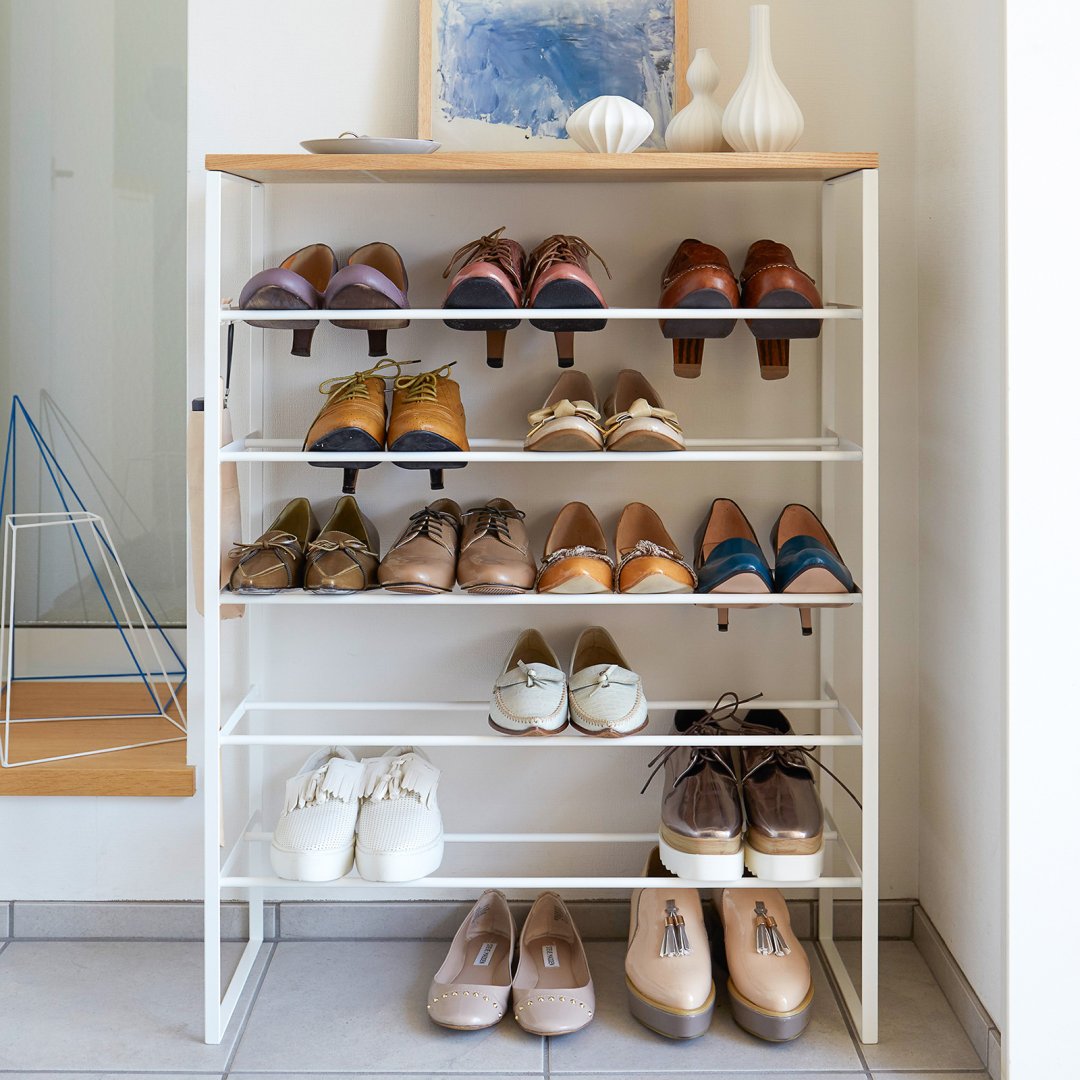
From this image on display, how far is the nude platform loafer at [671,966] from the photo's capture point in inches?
66.5

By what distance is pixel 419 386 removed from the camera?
1772 millimetres

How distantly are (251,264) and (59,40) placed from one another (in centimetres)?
90

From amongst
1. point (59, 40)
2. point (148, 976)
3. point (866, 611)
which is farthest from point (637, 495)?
point (59, 40)

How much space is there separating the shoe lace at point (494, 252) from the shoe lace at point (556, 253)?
36mm

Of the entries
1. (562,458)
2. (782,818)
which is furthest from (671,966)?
(562,458)

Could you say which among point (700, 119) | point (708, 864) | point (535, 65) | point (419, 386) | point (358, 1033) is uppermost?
point (535, 65)

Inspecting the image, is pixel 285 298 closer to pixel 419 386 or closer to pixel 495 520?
pixel 419 386

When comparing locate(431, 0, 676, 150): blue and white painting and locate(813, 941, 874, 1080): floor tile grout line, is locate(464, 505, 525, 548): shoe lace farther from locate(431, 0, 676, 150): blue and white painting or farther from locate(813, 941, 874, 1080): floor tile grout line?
locate(813, 941, 874, 1080): floor tile grout line

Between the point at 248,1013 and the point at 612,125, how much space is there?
151 centimetres

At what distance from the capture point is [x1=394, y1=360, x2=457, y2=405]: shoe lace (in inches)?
68.3

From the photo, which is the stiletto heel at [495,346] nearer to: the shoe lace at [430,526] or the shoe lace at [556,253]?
the shoe lace at [556,253]

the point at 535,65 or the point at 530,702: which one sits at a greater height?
the point at 535,65

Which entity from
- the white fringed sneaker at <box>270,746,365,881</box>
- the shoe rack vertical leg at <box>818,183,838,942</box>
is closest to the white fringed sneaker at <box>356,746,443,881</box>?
the white fringed sneaker at <box>270,746,365,881</box>

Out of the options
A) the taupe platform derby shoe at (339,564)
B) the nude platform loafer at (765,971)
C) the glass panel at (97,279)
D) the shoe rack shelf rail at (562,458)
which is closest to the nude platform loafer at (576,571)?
the shoe rack shelf rail at (562,458)
